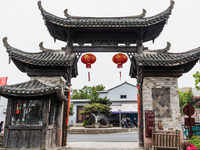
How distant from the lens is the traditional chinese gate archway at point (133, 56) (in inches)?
314

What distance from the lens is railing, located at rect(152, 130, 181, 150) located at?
6949 millimetres

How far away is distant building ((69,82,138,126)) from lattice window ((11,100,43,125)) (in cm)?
1831

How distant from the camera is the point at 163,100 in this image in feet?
27.1

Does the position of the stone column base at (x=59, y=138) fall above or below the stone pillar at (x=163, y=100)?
below

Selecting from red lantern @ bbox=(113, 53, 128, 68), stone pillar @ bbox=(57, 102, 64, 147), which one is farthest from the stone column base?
red lantern @ bbox=(113, 53, 128, 68)

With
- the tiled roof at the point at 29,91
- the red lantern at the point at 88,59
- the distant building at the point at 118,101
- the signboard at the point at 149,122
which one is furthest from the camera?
the distant building at the point at 118,101

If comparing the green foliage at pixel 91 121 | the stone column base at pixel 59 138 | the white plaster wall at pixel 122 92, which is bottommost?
the green foliage at pixel 91 121

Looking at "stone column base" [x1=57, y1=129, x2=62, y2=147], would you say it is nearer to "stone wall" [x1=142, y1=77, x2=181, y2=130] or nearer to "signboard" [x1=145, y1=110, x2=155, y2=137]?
"signboard" [x1=145, y1=110, x2=155, y2=137]

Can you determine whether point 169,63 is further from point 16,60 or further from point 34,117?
point 16,60

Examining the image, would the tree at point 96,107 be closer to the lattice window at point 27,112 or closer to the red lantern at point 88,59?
the red lantern at point 88,59

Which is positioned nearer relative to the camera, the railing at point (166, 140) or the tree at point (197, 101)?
the railing at point (166, 140)

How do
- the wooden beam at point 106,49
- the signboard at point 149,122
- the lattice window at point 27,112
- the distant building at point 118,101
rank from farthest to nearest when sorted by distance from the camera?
the distant building at point 118,101 → the wooden beam at point 106,49 → the signboard at point 149,122 → the lattice window at point 27,112

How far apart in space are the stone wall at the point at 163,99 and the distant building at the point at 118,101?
1645cm

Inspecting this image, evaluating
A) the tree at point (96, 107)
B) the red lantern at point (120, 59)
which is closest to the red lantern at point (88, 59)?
the red lantern at point (120, 59)
